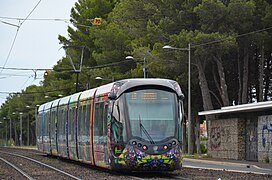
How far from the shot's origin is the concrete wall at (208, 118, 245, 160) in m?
38.1

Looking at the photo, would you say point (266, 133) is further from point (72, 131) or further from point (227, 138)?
point (72, 131)

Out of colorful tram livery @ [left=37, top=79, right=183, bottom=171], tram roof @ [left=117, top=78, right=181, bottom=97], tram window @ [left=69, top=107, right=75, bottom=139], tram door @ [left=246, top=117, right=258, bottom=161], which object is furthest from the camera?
tram door @ [left=246, top=117, right=258, bottom=161]

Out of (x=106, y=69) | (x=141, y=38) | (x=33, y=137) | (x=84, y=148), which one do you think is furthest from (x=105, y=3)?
(x=33, y=137)

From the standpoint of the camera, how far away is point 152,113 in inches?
828

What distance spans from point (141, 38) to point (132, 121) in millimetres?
31670

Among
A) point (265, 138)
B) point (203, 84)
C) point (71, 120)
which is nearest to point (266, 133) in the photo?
point (265, 138)

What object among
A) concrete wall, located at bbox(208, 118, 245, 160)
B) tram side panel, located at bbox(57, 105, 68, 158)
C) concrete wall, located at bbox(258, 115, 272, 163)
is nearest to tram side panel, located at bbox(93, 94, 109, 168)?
tram side panel, located at bbox(57, 105, 68, 158)

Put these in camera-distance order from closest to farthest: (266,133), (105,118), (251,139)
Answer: (105,118), (266,133), (251,139)

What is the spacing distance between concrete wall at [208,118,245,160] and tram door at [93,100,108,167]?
52.7 ft

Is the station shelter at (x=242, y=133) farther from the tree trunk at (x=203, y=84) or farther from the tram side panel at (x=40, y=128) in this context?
the tram side panel at (x=40, y=128)

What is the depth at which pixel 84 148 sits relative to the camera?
25938 mm

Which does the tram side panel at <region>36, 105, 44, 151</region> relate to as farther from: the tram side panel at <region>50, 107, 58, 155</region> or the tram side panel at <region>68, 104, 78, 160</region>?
the tram side panel at <region>68, 104, 78, 160</region>

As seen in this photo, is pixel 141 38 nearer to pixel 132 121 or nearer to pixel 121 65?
pixel 121 65

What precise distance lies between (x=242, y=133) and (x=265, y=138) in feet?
10.6
